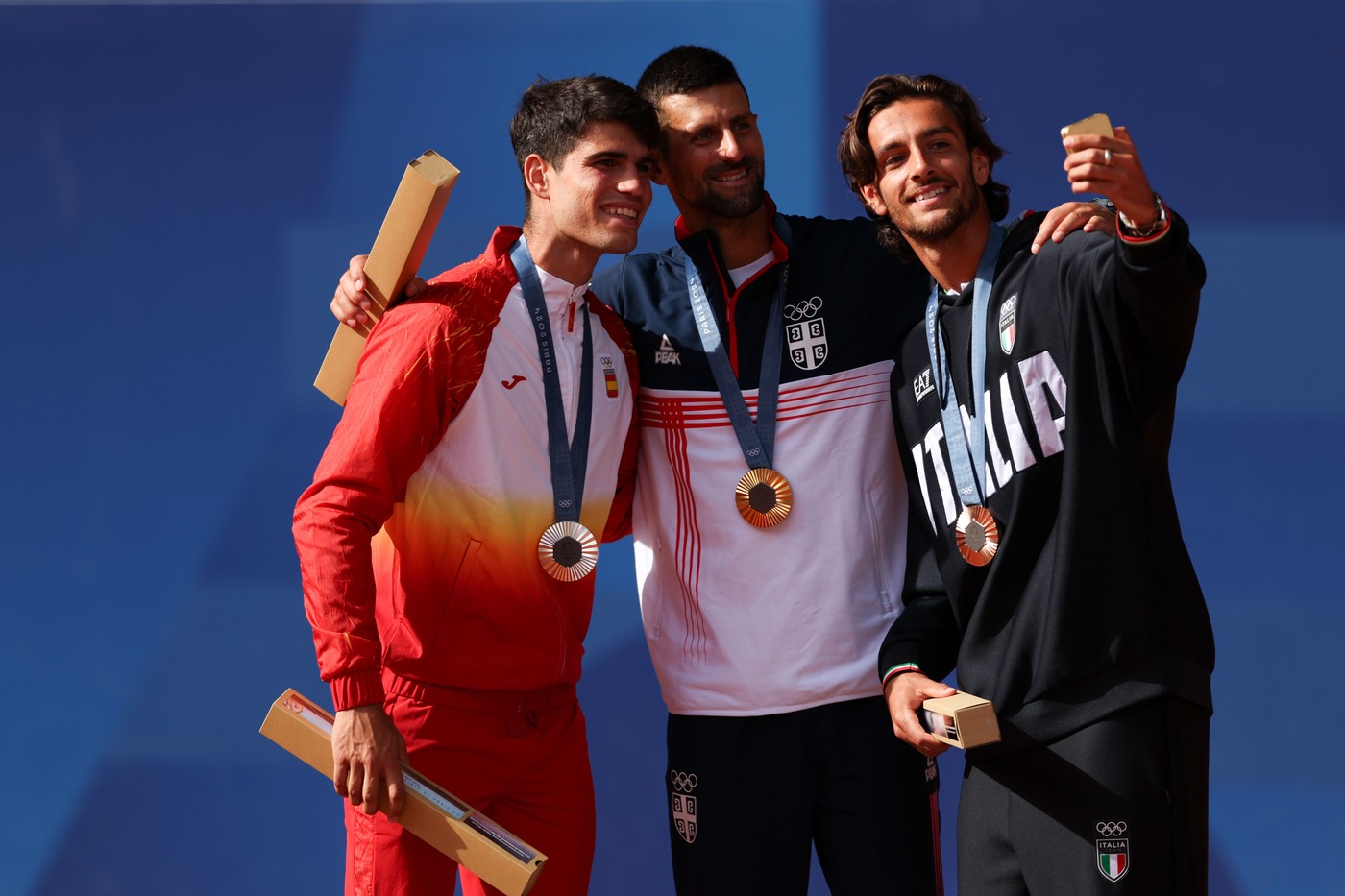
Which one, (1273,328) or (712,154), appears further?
(1273,328)

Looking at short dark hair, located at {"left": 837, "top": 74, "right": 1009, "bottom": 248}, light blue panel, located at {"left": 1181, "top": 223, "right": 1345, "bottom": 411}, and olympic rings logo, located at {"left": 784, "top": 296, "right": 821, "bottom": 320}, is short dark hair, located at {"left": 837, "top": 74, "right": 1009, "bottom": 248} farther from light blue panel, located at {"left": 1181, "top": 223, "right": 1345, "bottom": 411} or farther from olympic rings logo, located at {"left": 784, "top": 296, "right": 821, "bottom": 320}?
light blue panel, located at {"left": 1181, "top": 223, "right": 1345, "bottom": 411}

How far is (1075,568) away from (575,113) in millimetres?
1234

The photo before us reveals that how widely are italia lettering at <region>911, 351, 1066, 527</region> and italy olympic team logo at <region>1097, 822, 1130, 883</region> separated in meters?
→ 0.57

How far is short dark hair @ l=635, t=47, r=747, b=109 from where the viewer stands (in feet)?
9.46

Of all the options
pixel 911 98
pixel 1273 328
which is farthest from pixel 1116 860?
pixel 1273 328

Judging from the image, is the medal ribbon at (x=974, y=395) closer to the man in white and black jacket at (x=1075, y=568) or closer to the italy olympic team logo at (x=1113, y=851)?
the man in white and black jacket at (x=1075, y=568)

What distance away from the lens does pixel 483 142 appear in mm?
3863

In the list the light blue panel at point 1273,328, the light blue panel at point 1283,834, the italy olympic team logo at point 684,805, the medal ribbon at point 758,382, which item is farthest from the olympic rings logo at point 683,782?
the light blue panel at point 1273,328

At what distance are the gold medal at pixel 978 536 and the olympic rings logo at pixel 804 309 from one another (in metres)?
0.57

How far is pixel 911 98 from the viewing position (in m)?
2.74

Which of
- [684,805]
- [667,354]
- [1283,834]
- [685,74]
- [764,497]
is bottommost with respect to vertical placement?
[1283,834]

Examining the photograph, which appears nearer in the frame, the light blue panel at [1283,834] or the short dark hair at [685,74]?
the short dark hair at [685,74]

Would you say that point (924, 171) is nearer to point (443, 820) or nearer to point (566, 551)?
point (566, 551)

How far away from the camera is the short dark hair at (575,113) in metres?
2.67
